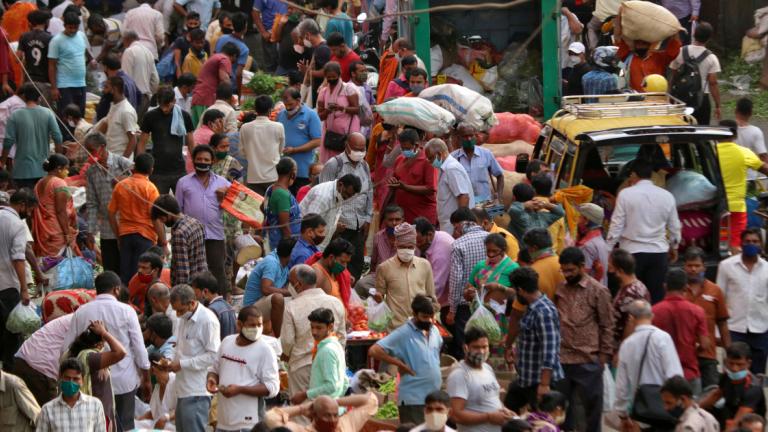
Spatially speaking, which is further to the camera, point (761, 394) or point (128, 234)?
point (128, 234)

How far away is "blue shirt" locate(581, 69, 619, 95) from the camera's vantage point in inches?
733

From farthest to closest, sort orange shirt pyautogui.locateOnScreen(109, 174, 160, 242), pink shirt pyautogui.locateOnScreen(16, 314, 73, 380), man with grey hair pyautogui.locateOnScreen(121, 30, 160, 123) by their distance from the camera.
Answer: man with grey hair pyautogui.locateOnScreen(121, 30, 160, 123)
orange shirt pyautogui.locateOnScreen(109, 174, 160, 242)
pink shirt pyautogui.locateOnScreen(16, 314, 73, 380)

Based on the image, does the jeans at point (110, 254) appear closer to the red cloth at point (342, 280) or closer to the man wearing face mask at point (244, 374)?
the red cloth at point (342, 280)

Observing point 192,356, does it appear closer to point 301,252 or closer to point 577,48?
point 301,252

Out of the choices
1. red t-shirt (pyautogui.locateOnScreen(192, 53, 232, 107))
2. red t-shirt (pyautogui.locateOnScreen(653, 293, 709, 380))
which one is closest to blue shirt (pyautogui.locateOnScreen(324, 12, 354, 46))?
red t-shirt (pyautogui.locateOnScreen(192, 53, 232, 107))

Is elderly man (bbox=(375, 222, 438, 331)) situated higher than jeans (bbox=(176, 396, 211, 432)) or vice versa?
elderly man (bbox=(375, 222, 438, 331))

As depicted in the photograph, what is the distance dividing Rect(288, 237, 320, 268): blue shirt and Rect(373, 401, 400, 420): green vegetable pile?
152 cm

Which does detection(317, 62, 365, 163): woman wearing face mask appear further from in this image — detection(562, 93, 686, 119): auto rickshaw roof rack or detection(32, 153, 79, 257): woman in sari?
detection(32, 153, 79, 257): woman in sari

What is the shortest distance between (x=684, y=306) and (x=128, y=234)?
17.8 feet

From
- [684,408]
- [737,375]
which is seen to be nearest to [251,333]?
[684,408]

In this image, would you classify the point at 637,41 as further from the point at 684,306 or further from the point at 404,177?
the point at 684,306

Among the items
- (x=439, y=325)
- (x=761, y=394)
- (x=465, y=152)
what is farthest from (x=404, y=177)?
(x=761, y=394)

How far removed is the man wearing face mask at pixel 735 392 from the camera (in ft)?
34.8

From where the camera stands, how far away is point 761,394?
10.8m
